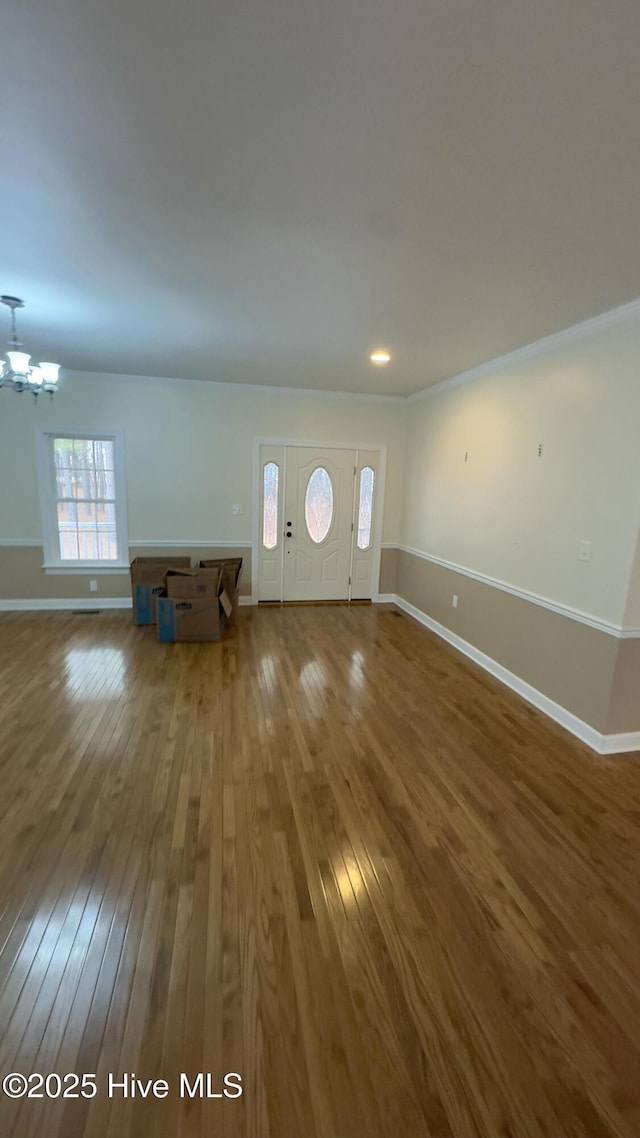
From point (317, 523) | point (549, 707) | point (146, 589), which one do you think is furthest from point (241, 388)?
point (549, 707)

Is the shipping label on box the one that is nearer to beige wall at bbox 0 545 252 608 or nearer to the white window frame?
beige wall at bbox 0 545 252 608

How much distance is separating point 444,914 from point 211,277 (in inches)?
125

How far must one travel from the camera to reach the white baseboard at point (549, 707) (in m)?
2.80

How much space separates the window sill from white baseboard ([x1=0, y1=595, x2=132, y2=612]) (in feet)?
0.98

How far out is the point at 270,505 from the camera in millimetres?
5504

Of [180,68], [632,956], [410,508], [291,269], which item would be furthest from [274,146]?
[410,508]

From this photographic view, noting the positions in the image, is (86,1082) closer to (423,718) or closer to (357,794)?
(357,794)

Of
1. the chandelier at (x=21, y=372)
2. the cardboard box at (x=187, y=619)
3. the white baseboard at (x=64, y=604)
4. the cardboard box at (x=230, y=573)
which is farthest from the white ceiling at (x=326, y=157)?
the white baseboard at (x=64, y=604)

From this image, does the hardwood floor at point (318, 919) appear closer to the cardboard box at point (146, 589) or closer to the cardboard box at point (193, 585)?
the cardboard box at point (193, 585)

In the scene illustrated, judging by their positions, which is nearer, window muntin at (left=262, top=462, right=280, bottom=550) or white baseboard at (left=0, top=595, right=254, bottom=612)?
white baseboard at (left=0, top=595, right=254, bottom=612)

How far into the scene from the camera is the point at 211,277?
2.39 meters

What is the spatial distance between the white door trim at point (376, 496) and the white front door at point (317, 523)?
0.05 feet

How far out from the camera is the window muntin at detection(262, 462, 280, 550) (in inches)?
213

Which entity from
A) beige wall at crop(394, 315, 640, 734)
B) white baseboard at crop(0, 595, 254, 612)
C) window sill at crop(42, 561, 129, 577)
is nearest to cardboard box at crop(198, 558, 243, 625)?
window sill at crop(42, 561, 129, 577)
